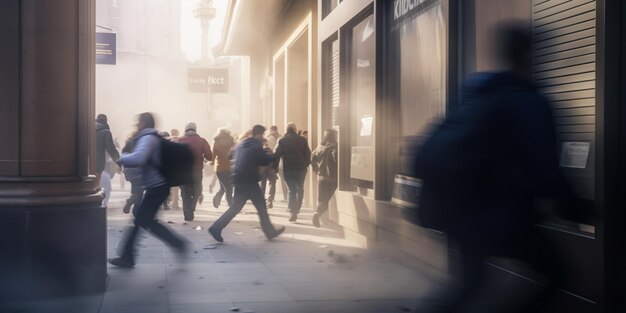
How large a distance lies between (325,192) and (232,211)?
2401 millimetres

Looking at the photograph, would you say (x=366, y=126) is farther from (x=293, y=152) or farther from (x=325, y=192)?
(x=293, y=152)

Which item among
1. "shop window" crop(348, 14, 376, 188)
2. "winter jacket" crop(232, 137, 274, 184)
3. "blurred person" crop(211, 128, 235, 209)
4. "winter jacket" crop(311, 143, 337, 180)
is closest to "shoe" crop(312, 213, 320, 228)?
"winter jacket" crop(311, 143, 337, 180)

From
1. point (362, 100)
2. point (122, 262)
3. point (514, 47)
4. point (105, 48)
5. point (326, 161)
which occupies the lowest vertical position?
point (122, 262)

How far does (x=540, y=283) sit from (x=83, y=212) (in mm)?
4426

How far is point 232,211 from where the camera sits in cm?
1086

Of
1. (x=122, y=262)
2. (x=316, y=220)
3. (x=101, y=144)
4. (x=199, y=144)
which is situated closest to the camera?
(x=122, y=262)

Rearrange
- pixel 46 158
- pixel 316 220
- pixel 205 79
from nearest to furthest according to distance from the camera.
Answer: pixel 46 158 < pixel 316 220 < pixel 205 79

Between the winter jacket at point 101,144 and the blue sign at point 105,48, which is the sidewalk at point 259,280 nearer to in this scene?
the winter jacket at point 101,144

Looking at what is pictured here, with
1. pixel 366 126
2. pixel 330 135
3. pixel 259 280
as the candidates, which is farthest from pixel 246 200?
pixel 259 280

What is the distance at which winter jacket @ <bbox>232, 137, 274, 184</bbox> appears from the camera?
1116 centimetres

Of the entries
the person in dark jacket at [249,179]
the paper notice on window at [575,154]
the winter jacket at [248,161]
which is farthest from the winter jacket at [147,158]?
the paper notice on window at [575,154]

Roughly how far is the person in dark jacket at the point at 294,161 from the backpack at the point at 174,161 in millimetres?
6047

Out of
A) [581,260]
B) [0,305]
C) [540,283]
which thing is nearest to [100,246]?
[0,305]

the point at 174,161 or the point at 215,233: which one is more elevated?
the point at 174,161
